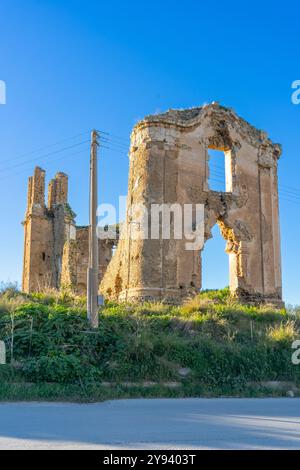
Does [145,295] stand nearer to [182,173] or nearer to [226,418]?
[182,173]

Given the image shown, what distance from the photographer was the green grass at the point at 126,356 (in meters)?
8.68

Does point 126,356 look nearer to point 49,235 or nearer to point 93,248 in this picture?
point 93,248

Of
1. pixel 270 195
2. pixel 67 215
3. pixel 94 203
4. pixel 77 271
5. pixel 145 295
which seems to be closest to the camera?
pixel 94 203

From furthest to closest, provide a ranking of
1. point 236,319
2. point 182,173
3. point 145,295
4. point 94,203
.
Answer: point 182,173 < point 145,295 < point 236,319 < point 94,203

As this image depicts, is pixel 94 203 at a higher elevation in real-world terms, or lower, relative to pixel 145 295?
higher

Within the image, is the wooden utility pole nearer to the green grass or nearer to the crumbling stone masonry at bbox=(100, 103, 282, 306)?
the green grass

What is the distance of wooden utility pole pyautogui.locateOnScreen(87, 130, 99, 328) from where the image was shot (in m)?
11.3

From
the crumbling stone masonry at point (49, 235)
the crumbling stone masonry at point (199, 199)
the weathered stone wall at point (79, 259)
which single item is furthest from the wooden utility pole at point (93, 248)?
the crumbling stone masonry at point (49, 235)

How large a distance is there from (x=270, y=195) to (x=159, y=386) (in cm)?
1469

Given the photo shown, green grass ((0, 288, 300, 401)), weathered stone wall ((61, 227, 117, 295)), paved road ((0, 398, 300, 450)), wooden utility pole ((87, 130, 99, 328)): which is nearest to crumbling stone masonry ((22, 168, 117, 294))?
weathered stone wall ((61, 227, 117, 295))

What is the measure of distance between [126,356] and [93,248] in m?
3.25

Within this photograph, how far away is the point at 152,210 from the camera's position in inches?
739

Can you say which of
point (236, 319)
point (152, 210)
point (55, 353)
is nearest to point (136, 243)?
point (152, 210)

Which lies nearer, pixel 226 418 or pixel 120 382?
pixel 226 418
